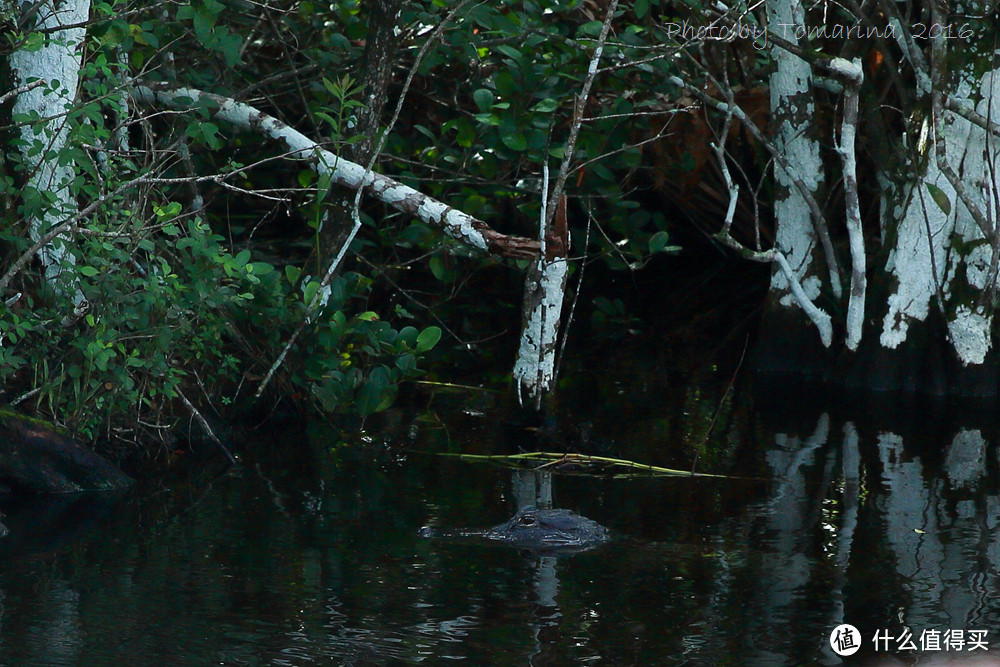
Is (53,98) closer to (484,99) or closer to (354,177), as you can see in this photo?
(354,177)

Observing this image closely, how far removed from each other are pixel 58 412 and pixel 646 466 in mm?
3287

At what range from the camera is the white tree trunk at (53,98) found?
22.2 feet

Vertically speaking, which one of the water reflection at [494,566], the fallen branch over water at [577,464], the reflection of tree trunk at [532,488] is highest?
the fallen branch over water at [577,464]

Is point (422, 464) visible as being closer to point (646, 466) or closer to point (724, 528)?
point (646, 466)

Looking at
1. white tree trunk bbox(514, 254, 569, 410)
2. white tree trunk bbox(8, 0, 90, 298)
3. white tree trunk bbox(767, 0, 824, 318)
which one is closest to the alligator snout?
white tree trunk bbox(514, 254, 569, 410)

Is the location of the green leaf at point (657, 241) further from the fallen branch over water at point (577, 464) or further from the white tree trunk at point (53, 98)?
the white tree trunk at point (53, 98)

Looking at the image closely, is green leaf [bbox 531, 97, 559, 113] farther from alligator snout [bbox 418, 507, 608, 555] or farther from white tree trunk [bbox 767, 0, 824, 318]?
alligator snout [bbox 418, 507, 608, 555]

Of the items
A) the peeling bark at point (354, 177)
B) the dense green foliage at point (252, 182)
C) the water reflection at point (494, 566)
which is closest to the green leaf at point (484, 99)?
the dense green foliage at point (252, 182)

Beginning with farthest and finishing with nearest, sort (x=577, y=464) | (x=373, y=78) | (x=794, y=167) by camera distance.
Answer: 1. (x=794, y=167)
2. (x=373, y=78)
3. (x=577, y=464)

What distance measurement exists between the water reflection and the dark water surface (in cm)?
1

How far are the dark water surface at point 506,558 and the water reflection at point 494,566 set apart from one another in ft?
0.04

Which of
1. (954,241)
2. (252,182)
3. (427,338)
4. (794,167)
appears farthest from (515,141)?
(954,241)

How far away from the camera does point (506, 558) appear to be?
5.64 metres

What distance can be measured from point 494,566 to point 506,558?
13 centimetres
